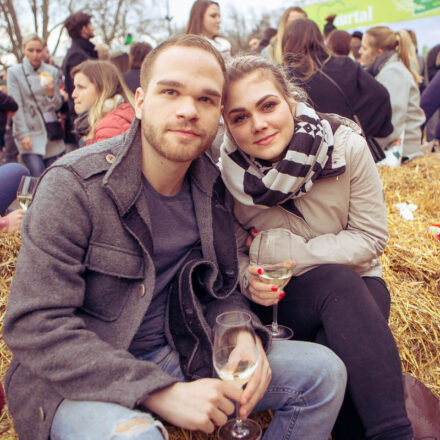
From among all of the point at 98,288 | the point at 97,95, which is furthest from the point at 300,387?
the point at 97,95

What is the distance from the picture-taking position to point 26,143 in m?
5.60

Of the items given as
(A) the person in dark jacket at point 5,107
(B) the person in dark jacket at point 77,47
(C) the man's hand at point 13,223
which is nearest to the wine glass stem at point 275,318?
(C) the man's hand at point 13,223

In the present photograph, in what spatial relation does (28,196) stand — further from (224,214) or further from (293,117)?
(293,117)

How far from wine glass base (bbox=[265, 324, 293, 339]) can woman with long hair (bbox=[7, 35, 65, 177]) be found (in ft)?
15.4

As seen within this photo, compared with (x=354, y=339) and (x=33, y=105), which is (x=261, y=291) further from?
(x=33, y=105)

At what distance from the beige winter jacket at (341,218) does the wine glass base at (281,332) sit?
0.74 ft

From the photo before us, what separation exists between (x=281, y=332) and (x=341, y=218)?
663 millimetres

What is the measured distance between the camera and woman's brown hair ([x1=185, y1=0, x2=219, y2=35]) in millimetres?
4379

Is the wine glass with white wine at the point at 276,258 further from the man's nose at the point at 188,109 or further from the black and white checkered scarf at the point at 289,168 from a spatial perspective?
the man's nose at the point at 188,109

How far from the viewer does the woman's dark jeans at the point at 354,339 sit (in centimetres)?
165

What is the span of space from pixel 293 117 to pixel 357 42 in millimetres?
7906

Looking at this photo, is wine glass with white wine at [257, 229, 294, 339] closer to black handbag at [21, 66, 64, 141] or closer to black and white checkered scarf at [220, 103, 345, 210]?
black and white checkered scarf at [220, 103, 345, 210]

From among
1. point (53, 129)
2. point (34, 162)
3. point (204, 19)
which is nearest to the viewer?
point (204, 19)

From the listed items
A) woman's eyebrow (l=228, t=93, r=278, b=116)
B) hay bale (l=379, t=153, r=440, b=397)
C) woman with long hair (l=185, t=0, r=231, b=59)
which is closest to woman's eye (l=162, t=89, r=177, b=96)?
woman's eyebrow (l=228, t=93, r=278, b=116)
